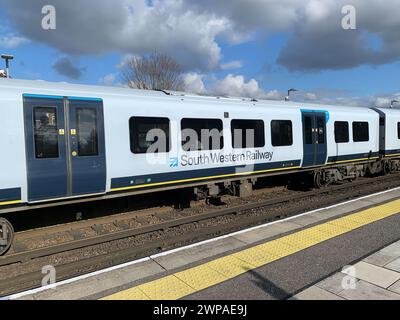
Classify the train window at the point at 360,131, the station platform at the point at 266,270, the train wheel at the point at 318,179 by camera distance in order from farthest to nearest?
the train window at the point at 360,131, the train wheel at the point at 318,179, the station platform at the point at 266,270

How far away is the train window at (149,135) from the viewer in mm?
7848

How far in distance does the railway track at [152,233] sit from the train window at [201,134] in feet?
5.87

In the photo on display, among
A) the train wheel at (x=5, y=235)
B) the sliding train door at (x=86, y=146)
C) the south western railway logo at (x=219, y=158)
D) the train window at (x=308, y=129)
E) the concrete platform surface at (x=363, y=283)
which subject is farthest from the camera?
the train window at (x=308, y=129)

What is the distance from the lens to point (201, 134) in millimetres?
9047

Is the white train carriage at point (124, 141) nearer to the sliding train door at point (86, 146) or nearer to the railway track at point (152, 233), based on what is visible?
the sliding train door at point (86, 146)

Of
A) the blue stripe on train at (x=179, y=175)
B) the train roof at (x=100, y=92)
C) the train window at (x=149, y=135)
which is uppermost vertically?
the train roof at (x=100, y=92)

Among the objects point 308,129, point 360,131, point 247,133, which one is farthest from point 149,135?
point 360,131

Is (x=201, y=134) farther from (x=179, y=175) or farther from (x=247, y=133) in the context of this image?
(x=247, y=133)

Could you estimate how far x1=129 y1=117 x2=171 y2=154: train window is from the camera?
7848 millimetres

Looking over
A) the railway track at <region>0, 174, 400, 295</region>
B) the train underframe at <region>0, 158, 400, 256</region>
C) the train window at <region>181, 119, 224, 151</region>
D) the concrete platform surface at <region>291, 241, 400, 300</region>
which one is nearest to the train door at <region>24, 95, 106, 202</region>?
the train underframe at <region>0, 158, 400, 256</region>

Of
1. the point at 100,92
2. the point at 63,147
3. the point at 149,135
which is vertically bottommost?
the point at 63,147

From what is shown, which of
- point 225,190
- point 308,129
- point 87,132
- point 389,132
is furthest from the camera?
point 389,132

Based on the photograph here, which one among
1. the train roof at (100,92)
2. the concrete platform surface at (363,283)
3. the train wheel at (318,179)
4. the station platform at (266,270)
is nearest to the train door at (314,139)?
the train wheel at (318,179)

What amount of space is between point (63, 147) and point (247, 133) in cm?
535
